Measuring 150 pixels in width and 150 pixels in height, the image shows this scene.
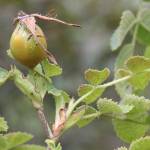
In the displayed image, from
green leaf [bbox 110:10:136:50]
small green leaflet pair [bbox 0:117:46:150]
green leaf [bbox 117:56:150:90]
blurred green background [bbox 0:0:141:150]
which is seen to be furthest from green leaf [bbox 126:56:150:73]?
blurred green background [bbox 0:0:141:150]

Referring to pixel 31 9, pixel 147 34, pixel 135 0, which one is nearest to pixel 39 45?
pixel 147 34

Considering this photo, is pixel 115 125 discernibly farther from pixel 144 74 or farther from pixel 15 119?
pixel 15 119

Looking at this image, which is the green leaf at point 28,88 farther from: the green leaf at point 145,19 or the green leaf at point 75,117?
the green leaf at point 145,19

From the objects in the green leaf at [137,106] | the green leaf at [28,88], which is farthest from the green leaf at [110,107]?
the green leaf at [28,88]

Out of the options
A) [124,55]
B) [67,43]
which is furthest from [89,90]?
[67,43]

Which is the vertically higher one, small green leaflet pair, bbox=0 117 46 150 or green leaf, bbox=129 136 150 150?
small green leaflet pair, bbox=0 117 46 150

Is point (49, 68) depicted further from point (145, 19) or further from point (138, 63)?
point (145, 19)

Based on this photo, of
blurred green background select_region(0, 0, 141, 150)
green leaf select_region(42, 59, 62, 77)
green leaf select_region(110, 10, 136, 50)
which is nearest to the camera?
green leaf select_region(42, 59, 62, 77)

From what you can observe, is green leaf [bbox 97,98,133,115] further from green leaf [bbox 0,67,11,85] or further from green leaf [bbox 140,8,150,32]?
green leaf [bbox 140,8,150,32]
